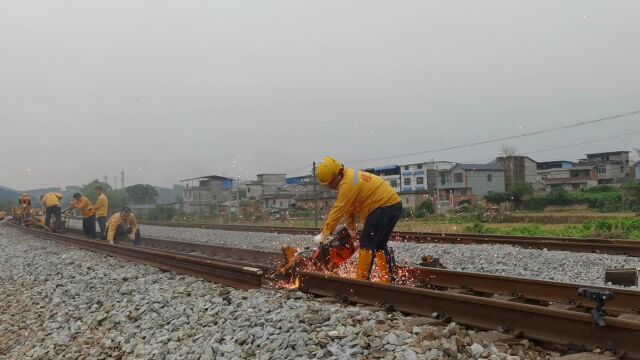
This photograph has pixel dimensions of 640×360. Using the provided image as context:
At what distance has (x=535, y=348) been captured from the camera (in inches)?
151

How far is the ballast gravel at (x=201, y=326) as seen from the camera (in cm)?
391

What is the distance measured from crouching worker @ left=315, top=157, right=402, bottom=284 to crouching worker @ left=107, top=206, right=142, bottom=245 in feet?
33.8

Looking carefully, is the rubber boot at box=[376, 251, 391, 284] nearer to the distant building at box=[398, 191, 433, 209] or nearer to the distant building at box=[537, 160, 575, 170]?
the distant building at box=[398, 191, 433, 209]

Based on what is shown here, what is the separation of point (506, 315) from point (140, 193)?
8502 centimetres

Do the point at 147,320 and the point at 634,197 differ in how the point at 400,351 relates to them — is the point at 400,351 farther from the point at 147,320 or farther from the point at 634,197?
the point at 634,197

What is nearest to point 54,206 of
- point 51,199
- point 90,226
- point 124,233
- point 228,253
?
point 51,199

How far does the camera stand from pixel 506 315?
4.24m

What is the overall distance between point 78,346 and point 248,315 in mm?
2128

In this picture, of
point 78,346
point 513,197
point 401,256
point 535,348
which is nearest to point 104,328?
point 78,346

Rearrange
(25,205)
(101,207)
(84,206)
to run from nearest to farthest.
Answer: (101,207) < (84,206) < (25,205)

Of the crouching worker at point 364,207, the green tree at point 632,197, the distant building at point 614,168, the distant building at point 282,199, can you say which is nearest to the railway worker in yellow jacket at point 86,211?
the crouching worker at point 364,207

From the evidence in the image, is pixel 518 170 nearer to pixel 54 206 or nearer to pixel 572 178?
pixel 572 178

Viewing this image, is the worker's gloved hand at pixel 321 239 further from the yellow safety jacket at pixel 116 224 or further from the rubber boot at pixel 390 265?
the yellow safety jacket at pixel 116 224

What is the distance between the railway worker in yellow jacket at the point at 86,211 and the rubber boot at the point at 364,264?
13.6 meters
